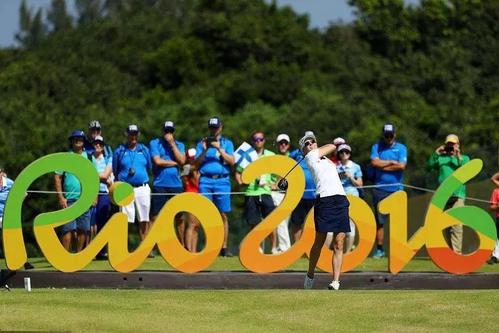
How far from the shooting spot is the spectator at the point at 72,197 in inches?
836

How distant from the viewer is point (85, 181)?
19.4 meters

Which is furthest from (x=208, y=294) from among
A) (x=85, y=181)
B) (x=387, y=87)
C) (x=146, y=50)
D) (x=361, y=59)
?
(x=146, y=50)

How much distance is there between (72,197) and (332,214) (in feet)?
16.7

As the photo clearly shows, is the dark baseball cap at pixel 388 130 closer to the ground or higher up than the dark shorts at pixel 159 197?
higher up

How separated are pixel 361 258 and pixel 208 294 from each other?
324 centimetres

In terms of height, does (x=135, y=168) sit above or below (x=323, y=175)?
above

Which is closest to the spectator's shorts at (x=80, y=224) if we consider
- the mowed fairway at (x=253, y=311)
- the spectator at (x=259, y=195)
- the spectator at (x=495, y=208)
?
the spectator at (x=259, y=195)

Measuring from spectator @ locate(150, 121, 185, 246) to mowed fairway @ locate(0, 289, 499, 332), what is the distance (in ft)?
16.4

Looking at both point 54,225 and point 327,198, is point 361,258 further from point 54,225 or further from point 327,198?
point 54,225

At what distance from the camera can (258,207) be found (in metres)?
22.9

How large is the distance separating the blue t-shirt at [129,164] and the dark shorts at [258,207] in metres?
1.94

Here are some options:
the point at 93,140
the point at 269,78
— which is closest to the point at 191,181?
the point at 93,140

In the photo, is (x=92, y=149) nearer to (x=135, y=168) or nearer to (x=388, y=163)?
(x=135, y=168)

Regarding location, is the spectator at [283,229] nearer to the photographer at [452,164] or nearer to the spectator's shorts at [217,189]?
the spectator's shorts at [217,189]
